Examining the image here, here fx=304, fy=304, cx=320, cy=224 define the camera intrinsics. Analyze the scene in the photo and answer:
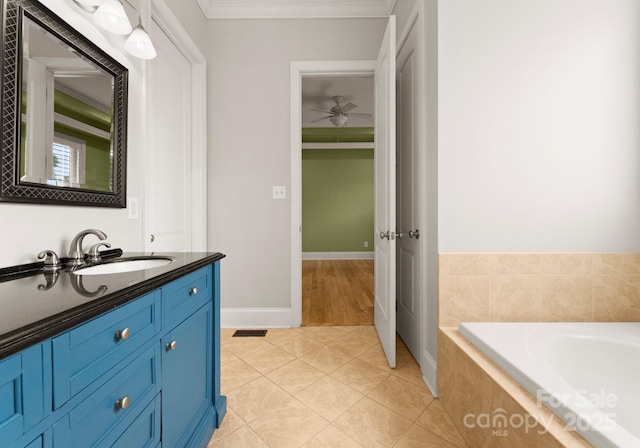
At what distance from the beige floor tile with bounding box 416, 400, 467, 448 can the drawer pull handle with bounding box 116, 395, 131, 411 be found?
1255 millimetres

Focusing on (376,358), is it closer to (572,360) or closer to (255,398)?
(255,398)

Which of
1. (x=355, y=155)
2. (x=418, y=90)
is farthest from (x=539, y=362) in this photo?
(x=355, y=155)

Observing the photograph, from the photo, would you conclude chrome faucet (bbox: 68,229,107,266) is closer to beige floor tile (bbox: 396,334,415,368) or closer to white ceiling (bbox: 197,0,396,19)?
beige floor tile (bbox: 396,334,415,368)

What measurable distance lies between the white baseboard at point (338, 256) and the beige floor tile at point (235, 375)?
457 cm

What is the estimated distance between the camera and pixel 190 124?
2.43m

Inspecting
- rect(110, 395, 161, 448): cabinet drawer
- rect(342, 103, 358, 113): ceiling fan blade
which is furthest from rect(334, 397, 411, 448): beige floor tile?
rect(342, 103, 358, 113): ceiling fan blade

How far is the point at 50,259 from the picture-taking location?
1.07m

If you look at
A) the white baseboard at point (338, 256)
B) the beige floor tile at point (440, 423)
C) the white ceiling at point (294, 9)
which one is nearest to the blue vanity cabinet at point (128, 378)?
the beige floor tile at point (440, 423)

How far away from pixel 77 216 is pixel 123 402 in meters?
0.84

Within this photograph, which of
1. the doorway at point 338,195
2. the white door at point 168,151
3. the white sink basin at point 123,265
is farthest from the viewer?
the doorway at point 338,195

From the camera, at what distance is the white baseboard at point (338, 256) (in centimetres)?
662

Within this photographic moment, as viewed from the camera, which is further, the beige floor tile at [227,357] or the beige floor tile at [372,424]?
the beige floor tile at [227,357]

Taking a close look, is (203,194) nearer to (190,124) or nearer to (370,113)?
(190,124)

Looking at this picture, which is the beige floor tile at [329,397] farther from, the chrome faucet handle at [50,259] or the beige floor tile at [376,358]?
the chrome faucet handle at [50,259]
